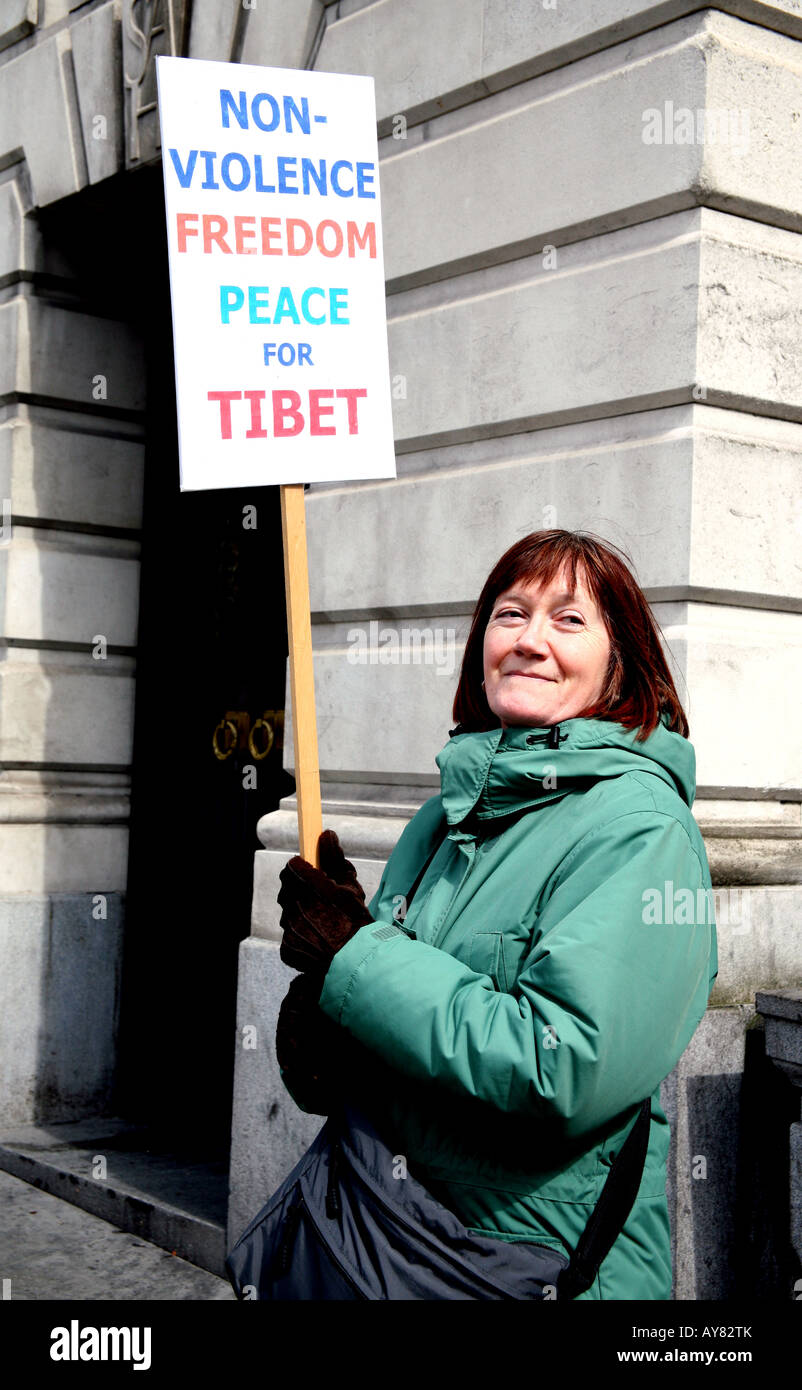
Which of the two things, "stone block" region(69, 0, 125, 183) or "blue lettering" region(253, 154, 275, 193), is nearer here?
"blue lettering" region(253, 154, 275, 193)

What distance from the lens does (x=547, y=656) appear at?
246cm

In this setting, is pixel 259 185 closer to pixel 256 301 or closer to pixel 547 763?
pixel 256 301

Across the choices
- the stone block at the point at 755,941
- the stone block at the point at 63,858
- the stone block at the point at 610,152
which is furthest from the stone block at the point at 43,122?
the stone block at the point at 755,941

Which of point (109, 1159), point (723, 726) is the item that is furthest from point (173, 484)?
point (723, 726)

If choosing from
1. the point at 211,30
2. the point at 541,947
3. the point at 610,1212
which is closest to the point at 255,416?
the point at 541,947

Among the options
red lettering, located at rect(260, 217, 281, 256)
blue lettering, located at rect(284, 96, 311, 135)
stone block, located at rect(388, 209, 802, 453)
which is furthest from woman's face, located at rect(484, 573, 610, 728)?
stone block, located at rect(388, 209, 802, 453)

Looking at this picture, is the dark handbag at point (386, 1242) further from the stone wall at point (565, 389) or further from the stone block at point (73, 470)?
the stone block at point (73, 470)

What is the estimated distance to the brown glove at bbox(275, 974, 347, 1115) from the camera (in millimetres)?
2449

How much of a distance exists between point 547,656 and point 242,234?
3.88 ft

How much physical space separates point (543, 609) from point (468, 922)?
1.73 feet

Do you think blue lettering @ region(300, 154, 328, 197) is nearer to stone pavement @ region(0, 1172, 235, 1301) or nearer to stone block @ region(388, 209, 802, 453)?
stone block @ region(388, 209, 802, 453)

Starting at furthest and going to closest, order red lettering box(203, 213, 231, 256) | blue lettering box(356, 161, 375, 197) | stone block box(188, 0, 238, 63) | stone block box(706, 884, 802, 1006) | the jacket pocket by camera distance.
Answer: stone block box(188, 0, 238, 63) → stone block box(706, 884, 802, 1006) → blue lettering box(356, 161, 375, 197) → red lettering box(203, 213, 231, 256) → the jacket pocket

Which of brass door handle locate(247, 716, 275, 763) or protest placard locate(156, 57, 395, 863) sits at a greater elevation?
protest placard locate(156, 57, 395, 863)

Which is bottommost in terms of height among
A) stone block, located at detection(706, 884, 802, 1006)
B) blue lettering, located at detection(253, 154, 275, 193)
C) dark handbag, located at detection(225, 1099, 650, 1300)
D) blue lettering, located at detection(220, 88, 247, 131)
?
dark handbag, located at detection(225, 1099, 650, 1300)
